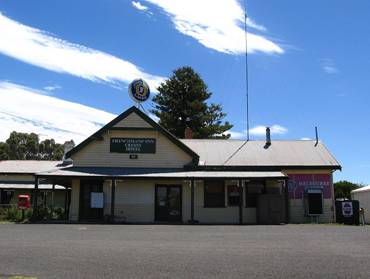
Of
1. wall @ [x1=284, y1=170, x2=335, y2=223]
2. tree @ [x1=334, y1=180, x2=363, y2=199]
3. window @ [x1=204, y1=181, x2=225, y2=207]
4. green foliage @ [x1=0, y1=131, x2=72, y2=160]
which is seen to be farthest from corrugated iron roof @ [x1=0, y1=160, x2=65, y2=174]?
green foliage @ [x1=0, y1=131, x2=72, y2=160]

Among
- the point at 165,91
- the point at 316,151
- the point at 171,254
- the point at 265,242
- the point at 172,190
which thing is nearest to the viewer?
the point at 171,254

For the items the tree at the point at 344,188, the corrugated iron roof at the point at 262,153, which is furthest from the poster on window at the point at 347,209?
the tree at the point at 344,188

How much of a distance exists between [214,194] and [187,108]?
31.1 m

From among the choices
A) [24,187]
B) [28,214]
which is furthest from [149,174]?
[24,187]

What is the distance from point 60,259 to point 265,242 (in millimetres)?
6157

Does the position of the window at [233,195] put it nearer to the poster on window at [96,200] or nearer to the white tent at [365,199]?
the poster on window at [96,200]

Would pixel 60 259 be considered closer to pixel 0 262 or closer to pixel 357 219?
pixel 0 262

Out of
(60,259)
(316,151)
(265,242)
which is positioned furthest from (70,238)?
(316,151)

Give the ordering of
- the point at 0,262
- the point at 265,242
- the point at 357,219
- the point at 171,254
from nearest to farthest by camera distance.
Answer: the point at 0,262
the point at 171,254
the point at 265,242
the point at 357,219

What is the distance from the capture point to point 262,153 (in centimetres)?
3116

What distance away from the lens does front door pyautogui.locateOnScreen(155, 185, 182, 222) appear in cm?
2814

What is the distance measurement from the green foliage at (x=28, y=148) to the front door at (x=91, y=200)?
63.5 metres

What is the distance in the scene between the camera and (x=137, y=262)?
34.1 feet

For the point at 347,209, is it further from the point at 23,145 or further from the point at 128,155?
the point at 23,145
